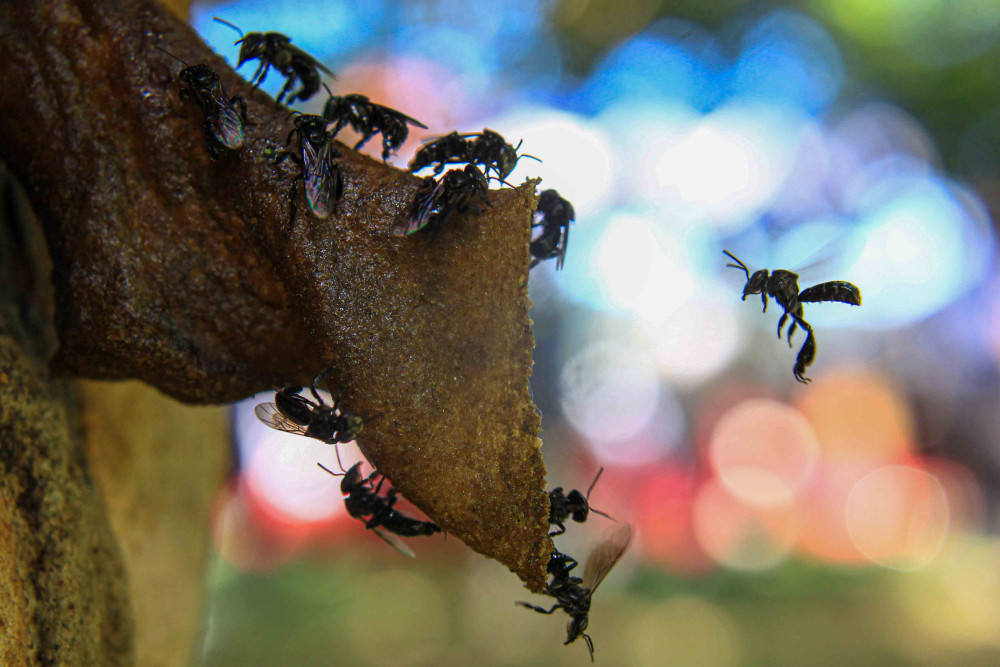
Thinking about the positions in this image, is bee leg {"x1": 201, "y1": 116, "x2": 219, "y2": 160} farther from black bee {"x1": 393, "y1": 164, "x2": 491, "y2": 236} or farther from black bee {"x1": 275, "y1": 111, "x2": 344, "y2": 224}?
black bee {"x1": 393, "y1": 164, "x2": 491, "y2": 236}

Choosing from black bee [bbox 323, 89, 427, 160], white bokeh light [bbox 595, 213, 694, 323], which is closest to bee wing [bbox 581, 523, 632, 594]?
black bee [bbox 323, 89, 427, 160]

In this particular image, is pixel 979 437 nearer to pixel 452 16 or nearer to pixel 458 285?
pixel 452 16

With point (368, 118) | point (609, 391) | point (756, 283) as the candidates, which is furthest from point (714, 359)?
point (368, 118)

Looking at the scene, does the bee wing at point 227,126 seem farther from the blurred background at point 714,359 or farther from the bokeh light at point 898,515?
the bokeh light at point 898,515

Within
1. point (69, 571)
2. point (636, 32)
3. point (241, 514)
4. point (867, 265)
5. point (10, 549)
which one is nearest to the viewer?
point (10, 549)

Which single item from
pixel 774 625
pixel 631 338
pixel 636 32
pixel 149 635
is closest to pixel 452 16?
pixel 636 32

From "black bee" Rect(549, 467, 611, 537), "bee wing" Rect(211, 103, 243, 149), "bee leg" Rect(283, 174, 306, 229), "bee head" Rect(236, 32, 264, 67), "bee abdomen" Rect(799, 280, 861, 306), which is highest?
"bee abdomen" Rect(799, 280, 861, 306)

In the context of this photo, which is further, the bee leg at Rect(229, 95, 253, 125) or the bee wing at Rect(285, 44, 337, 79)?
the bee wing at Rect(285, 44, 337, 79)
